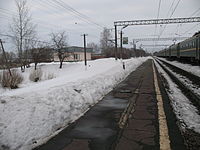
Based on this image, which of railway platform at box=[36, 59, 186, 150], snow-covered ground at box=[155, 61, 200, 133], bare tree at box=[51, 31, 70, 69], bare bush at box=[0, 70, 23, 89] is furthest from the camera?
bare tree at box=[51, 31, 70, 69]

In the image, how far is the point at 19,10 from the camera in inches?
1725

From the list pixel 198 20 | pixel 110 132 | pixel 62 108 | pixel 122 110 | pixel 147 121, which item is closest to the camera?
pixel 110 132

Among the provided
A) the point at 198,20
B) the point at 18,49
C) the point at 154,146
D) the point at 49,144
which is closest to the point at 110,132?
the point at 154,146

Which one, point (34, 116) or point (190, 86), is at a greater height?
point (34, 116)

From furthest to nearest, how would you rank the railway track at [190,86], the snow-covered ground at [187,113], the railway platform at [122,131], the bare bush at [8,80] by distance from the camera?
the bare bush at [8,80] → the railway track at [190,86] → the snow-covered ground at [187,113] → the railway platform at [122,131]

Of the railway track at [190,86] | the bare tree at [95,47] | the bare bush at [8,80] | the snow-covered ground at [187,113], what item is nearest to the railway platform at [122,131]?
the snow-covered ground at [187,113]

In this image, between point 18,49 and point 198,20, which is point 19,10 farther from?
point 198,20

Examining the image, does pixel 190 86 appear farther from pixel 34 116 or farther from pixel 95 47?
pixel 95 47

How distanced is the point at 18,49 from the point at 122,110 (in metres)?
43.7

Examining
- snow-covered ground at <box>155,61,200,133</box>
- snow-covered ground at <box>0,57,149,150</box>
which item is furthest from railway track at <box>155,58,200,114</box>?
snow-covered ground at <box>0,57,149,150</box>

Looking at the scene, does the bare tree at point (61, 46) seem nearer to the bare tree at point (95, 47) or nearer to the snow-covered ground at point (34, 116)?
the snow-covered ground at point (34, 116)

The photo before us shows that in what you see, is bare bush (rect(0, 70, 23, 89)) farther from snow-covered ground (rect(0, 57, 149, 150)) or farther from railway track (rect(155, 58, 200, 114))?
railway track (rect(155, 58, 200, 114))

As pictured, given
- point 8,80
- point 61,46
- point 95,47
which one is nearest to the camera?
point 8,80

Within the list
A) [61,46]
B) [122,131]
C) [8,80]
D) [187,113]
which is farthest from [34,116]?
[61,46]
